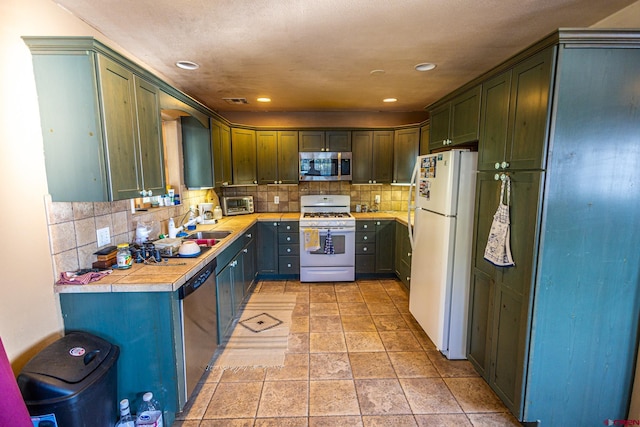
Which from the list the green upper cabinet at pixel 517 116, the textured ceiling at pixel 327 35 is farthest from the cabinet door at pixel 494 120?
the textured ceiling at pixel 327 35

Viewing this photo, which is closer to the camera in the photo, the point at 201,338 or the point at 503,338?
the point at 503,338

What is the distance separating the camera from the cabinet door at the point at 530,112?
4.98 ft

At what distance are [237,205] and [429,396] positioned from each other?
337 centimetres

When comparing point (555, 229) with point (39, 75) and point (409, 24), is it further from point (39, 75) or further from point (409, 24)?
point (39, 75)

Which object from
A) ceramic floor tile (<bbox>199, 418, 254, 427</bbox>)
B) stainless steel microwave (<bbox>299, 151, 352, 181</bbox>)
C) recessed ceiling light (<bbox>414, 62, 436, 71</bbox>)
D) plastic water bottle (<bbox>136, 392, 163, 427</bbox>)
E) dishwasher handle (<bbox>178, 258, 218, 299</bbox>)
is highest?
recessed ceiling light (<bbox>414, 62, 436, 71</bbox>)

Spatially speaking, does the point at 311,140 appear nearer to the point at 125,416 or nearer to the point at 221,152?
the point at 221,152

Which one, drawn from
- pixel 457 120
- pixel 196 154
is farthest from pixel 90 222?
pixel 457 120

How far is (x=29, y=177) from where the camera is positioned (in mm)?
1521

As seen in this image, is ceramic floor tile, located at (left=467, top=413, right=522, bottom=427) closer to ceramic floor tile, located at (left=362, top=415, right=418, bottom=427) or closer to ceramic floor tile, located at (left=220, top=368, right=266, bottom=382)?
ceramic floor tile, located at (left=362, top=415, right=418, bottom=427)

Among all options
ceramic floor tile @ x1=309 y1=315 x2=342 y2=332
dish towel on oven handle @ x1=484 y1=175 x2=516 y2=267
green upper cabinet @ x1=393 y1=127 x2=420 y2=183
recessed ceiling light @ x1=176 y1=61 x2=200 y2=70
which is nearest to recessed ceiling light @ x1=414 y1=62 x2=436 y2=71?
dish towel on oven handle @ x1=484 y1=175 x2=516 y2=267

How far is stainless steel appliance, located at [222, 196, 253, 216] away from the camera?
13.8 ft

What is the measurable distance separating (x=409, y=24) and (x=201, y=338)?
257cm

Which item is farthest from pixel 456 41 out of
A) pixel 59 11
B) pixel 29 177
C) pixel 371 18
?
pixel 29 177

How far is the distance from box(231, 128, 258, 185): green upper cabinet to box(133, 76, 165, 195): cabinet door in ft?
6.21
